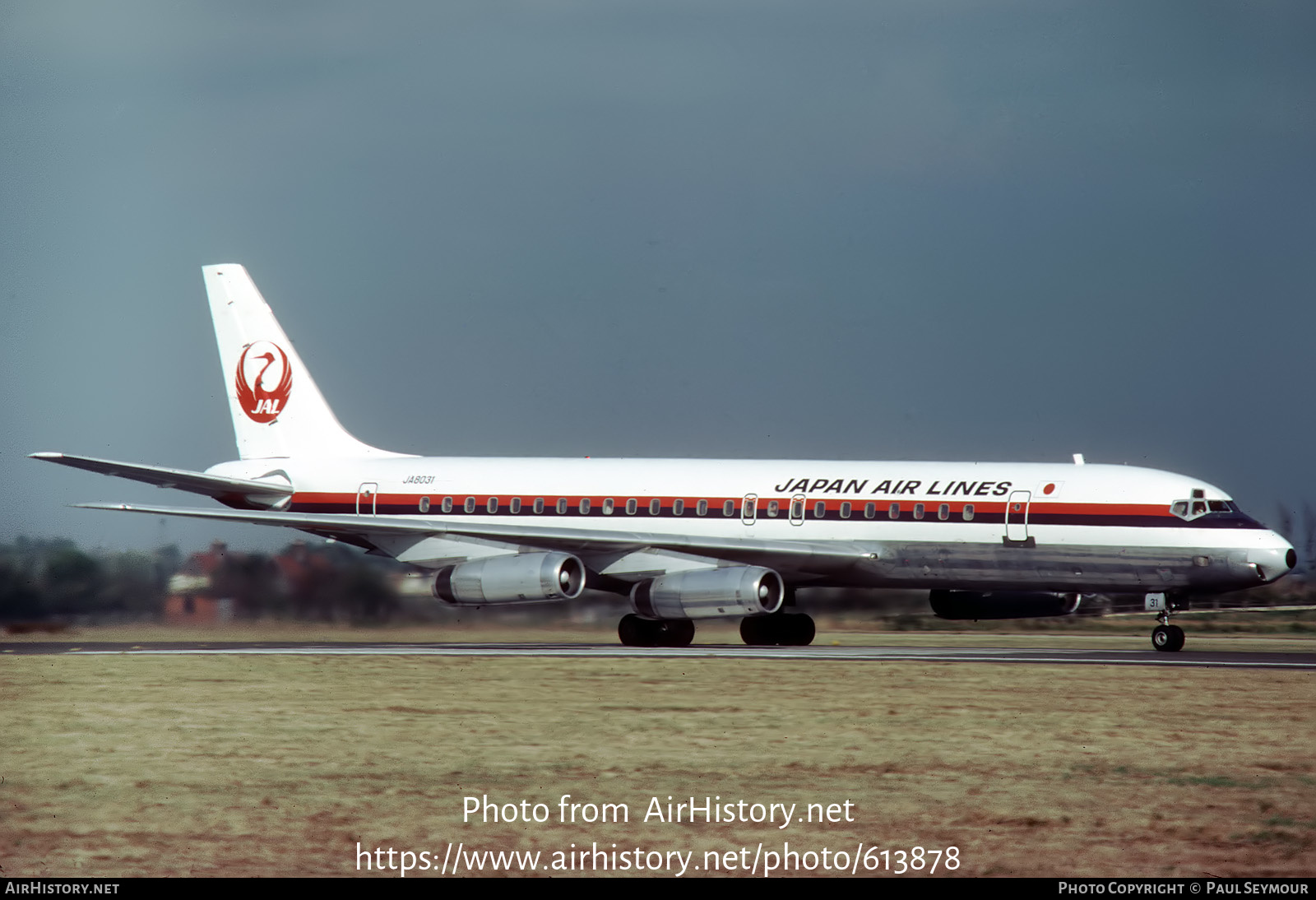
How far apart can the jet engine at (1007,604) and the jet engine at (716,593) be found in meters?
4.13

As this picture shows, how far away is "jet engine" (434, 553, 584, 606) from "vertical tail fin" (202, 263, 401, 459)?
6.73m

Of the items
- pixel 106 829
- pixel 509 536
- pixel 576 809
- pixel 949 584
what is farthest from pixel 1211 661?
pixel 106 829

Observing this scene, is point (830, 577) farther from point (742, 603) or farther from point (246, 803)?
point (246, 803)

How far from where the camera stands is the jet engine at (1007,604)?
34156 millimetres

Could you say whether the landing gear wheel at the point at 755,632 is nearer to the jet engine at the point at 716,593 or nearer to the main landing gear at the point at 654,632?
the main landing gear at the point at 654,632

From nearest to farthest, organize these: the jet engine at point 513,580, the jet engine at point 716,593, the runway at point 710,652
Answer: the runway at point 710,652
the jet engine at point 716,593
the jet engine at point 513,580

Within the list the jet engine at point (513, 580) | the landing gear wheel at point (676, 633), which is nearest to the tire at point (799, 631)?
the landing gear wheel at point (676, 633)

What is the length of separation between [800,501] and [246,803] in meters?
21.5

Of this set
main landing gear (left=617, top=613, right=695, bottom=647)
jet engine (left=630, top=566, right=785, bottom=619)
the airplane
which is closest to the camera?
the airplane

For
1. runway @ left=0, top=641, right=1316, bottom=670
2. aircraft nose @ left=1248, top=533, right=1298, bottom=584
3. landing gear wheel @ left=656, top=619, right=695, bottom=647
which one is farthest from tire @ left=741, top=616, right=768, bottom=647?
aircraft nose @ left=1248, top=533, right=1298, bottom=584

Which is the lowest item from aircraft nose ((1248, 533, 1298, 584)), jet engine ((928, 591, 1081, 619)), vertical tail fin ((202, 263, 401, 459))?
jet engine ((928, 591, 1081, 619))

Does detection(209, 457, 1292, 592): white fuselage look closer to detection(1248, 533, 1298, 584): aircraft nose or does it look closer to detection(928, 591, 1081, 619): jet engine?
detection(1248, 533, 1298, 584): aircraft nose

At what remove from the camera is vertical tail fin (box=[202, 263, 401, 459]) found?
39844 millimetres

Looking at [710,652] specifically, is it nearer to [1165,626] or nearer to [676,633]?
[676,633]
